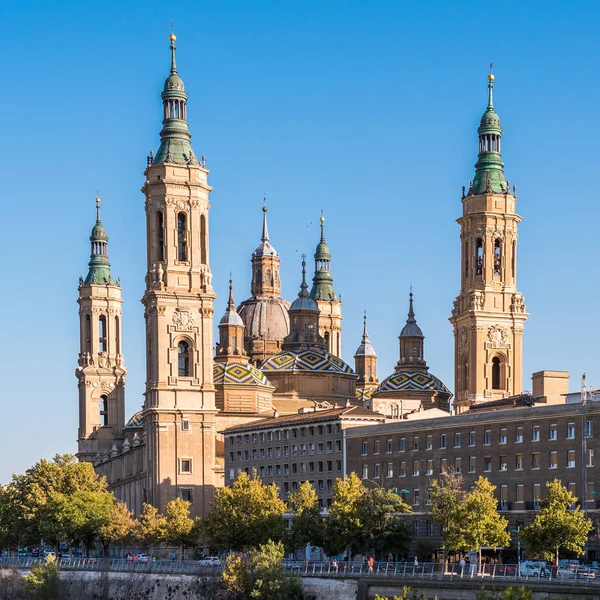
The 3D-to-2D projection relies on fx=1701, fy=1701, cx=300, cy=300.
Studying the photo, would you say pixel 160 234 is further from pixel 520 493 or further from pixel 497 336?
pixel 520 493

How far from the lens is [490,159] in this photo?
559ft

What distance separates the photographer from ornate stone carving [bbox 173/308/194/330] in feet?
538

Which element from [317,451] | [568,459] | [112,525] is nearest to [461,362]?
[317,451]

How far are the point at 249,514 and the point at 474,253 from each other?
49.0 metres

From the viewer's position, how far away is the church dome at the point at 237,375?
184750 millimetres

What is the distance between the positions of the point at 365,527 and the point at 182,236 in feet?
180

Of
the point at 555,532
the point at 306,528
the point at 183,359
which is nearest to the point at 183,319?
the point at 183,359

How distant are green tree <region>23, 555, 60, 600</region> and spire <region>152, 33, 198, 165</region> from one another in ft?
163

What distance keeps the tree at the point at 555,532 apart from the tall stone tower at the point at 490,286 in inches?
2450

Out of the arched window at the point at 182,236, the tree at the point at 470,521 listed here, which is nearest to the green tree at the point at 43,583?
the tree at the point at 470,521

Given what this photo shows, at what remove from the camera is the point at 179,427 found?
16225 centimetres

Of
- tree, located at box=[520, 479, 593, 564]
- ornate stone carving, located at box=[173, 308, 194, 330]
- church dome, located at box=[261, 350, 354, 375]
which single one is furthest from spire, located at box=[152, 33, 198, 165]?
tree, located at box=[520, 479, 593, 564]

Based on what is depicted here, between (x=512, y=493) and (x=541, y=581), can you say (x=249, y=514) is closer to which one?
(x=512, y=493)

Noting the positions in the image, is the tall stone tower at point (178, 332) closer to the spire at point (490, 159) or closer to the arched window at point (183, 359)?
the arched window at point (183, 359)
